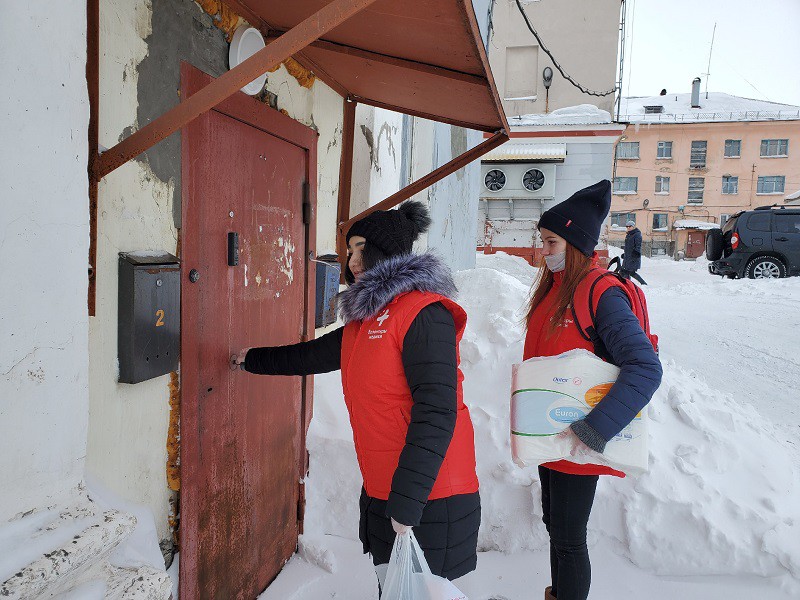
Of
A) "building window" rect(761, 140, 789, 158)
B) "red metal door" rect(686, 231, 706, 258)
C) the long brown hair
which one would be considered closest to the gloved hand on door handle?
the long brown hair

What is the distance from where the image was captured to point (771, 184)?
3319 cm

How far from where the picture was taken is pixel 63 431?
116 centimetres

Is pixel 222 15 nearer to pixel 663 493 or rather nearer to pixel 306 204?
pixel 306 204

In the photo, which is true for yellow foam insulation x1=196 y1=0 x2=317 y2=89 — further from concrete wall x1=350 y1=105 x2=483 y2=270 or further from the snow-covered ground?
the snow-covered ground

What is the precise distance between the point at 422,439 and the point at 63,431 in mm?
902

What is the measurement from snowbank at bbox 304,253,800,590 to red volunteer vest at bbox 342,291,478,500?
1.50 metres

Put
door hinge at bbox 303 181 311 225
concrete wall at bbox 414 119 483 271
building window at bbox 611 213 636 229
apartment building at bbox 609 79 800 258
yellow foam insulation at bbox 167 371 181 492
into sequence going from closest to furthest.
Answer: yellow foam insulation at bbox 167 371 181 492
door hinge at bbox 303 181 311 225
concrete wall at bbox 414 119 483 271
apartment building at bbox 609 79 800 258
building window at bbox 611 213 636 229

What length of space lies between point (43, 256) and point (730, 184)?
39124mm

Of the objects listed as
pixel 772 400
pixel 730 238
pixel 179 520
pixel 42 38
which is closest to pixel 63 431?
pixel 42 38

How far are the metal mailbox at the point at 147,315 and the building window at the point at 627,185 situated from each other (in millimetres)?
35726

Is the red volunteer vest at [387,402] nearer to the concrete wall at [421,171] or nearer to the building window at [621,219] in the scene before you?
the concrete wall at [421,171]

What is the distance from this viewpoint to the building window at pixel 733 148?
32875mm

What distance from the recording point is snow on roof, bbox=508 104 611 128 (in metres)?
17.5

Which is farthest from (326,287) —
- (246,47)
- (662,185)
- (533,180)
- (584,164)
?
(662,185)
